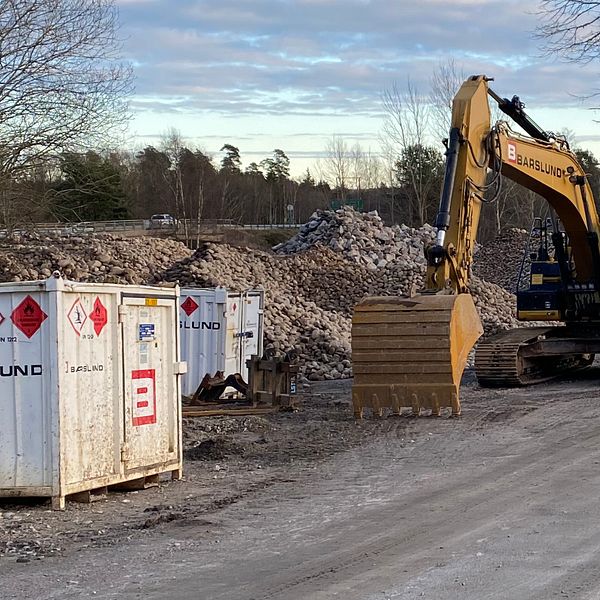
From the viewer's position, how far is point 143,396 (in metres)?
9.96

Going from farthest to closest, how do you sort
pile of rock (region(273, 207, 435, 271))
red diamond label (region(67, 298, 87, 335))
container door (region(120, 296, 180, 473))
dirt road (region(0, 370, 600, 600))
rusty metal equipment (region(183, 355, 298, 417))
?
pile of rock (region(273, 207, 435, 271)) → rusty metal equipment (region(183, 355, 298, 417)) → container door (region(120, 296, 180, 473)) → red diamond label (region(67, 298, 87, 335)) → dirt road (region(0, 370, 600, 600))

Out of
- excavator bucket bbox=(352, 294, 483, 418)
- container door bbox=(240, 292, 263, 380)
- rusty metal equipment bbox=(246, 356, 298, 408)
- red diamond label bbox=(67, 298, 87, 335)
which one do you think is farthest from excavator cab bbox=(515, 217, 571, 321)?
red diamond label bbox=(67, 298, 87, 335)

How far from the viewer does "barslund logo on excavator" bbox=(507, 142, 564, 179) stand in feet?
51.9

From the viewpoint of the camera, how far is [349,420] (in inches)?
553

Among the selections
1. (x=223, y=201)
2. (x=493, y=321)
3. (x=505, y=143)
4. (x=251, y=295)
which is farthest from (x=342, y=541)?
(x=223, y=201)

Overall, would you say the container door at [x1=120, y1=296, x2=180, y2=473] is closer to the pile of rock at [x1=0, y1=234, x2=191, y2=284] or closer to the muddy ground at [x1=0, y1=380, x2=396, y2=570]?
the muddy ground at [x1=0, y1=380, x2=396, y2=570]

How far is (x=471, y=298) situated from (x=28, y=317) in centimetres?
714

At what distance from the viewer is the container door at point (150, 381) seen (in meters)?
9.75

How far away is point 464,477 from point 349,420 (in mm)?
4063

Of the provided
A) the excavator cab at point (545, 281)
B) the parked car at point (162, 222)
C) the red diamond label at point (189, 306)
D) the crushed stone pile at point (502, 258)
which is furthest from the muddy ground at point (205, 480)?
the parked car at point (162, 222)

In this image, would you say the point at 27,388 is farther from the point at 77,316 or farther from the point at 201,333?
the point at 201,333

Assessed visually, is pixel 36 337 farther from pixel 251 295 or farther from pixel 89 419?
pixel 251 295

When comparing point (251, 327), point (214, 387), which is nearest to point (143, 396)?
point (214, 387)

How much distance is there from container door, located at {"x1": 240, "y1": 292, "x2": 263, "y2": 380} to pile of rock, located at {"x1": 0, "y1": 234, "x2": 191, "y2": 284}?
383 centimetres
